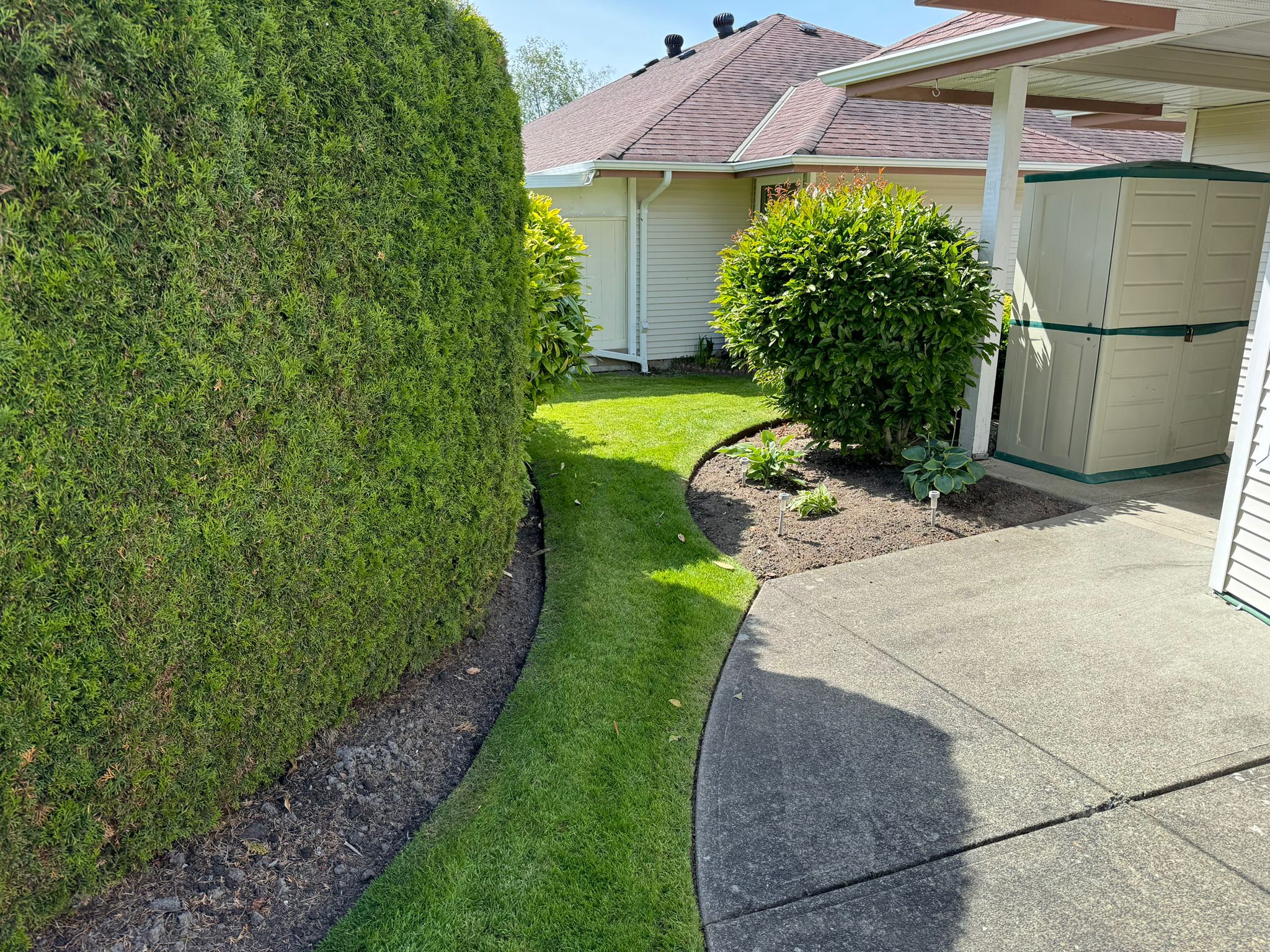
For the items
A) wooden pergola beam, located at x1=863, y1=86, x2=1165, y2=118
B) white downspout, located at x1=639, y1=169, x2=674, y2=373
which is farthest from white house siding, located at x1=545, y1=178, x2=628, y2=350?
wooden pergola beam, located at x1=863, y1=86, x2=1165, y2=118

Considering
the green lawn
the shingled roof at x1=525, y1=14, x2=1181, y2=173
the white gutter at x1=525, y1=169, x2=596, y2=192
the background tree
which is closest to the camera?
the green lawn

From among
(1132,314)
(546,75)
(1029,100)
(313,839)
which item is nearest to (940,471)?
(1132,314)

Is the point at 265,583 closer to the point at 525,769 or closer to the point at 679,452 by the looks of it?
the point at 525,769

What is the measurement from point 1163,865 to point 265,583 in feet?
9.97

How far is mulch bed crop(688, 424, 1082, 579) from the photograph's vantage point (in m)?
5.58

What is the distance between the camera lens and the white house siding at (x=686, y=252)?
12.4 meters

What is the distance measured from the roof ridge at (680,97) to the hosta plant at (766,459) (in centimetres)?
608

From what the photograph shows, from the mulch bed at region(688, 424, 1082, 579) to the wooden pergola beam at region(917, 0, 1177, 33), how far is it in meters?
3.08

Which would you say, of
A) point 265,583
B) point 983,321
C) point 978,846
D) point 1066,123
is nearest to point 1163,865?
point 978,846

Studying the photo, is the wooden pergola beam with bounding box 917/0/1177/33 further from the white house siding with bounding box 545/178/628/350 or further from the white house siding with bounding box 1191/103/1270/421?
the white house siding with bounding box 545/178/628/350

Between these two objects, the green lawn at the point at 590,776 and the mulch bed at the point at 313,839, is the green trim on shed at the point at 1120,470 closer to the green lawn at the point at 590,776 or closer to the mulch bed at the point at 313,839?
the green lawn at the point at 590,776

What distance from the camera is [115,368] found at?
2.23m

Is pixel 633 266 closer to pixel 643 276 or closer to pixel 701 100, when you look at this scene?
pixel 643 276

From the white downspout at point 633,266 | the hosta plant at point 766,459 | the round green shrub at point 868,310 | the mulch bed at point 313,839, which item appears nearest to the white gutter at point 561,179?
the white downspout at point 633,266
